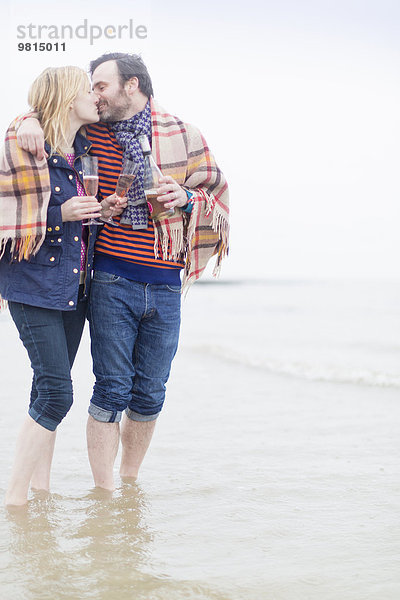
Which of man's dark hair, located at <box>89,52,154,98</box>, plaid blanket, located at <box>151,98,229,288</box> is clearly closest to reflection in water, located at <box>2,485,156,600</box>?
plaid blanket, located at <box>151,98,229,288</box>

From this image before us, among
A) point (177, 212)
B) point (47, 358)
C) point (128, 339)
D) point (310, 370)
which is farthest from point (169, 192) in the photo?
point (310, 370)

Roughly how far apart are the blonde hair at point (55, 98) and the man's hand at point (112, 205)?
29cm

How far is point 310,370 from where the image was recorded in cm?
756

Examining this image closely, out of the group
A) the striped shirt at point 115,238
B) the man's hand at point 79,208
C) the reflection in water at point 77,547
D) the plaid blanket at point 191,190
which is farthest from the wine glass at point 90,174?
the reflection in water at point 77,547

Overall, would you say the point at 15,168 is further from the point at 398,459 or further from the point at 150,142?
the point at 398,459

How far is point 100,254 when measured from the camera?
3.15 m

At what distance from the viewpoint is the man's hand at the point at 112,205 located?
3.00m

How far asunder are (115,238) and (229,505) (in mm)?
1332

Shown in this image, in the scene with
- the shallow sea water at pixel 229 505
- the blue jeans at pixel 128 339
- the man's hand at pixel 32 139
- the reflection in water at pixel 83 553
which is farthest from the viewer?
the blue jeans at pixel 128 339

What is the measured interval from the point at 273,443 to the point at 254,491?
3.23 ft

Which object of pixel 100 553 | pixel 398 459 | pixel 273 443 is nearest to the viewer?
pixel 100 553

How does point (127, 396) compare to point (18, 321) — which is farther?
point (127, 396)

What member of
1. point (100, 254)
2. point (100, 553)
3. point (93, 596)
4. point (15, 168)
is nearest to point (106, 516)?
point (100, 553)

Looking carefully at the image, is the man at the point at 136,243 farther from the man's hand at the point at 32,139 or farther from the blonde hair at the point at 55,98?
the man's hand at the point at 32,139
